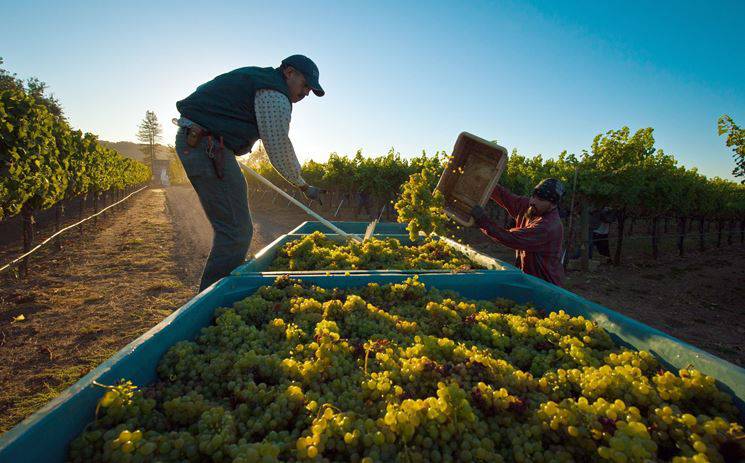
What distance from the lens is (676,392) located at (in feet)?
4.45

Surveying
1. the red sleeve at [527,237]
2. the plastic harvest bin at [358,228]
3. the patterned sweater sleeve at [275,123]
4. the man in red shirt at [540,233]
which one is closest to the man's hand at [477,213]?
the man in red shirt at [540,233]

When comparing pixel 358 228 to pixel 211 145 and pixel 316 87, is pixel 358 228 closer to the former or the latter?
pixel 316 87

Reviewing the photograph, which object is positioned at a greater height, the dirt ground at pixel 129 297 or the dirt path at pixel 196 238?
the dirt path at pixel 196 238

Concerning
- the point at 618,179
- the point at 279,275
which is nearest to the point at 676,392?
the point at 279,275

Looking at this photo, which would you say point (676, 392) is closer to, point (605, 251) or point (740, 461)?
point (740, 461)

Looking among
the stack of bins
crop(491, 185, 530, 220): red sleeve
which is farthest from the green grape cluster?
crop(491, 185, 530, 220): red sleeve

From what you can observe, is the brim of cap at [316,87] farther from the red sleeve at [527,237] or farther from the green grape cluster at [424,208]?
the red sleeve at [527,237]

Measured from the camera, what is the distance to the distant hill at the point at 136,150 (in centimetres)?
11072

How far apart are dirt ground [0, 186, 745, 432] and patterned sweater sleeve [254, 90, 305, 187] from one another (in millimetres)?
2991

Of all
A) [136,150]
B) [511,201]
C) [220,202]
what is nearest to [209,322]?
[220,202]

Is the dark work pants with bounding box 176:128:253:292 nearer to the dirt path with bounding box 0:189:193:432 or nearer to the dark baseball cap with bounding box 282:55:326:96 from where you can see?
the dark baseball cap with bounding box 282:55:326:96

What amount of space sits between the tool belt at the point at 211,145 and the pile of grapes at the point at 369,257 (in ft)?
3.56

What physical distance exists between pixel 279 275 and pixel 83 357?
305 cm

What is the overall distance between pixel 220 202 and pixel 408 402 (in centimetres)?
246
